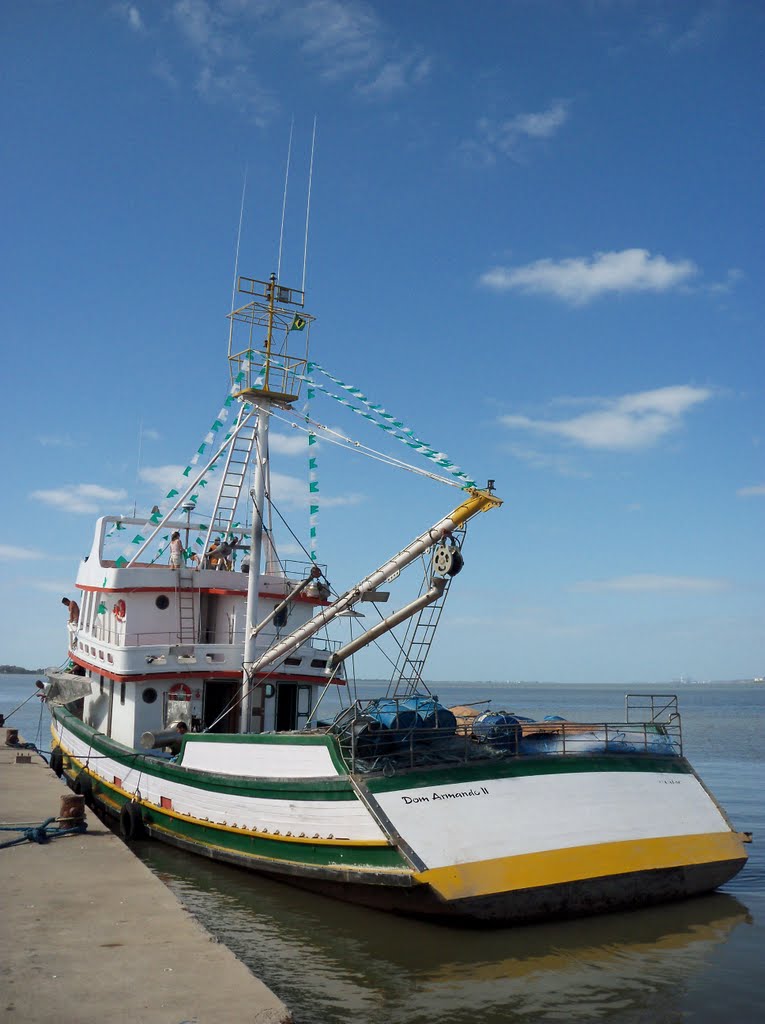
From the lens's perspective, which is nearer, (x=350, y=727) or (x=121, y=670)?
(x=350, y=727)

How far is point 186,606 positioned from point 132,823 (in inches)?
194

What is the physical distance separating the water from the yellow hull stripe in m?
0.67

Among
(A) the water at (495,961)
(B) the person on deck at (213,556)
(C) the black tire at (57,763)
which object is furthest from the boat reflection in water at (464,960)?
(C) the black tire at (57,763)

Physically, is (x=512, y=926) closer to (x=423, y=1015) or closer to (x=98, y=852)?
(x=423, y=1015)

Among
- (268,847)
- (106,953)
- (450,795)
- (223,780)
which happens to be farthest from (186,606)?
(106,953)

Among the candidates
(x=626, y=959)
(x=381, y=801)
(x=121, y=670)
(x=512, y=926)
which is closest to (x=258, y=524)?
(x=121, y=670)

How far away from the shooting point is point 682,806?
13203 mm

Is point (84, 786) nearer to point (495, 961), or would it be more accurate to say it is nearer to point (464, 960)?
point (464, 960)

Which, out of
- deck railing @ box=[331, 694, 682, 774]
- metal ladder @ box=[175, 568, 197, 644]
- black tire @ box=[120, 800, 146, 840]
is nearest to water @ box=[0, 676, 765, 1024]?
deck railing @ box=[331, 694, 682, 774]

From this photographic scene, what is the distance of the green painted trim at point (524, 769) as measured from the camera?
38.1 ft

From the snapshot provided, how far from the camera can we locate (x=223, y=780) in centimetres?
1430

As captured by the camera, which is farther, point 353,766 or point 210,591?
point 210,591

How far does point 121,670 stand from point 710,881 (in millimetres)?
11804

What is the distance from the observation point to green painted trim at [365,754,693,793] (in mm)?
11602
